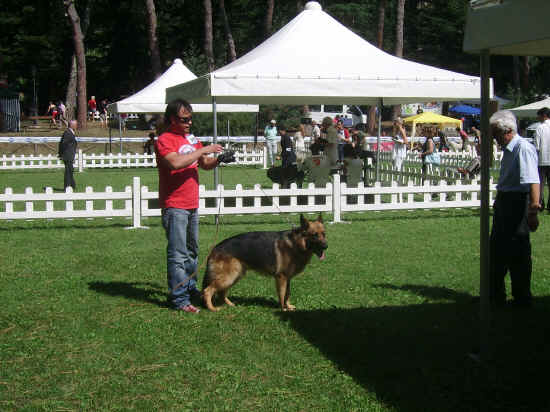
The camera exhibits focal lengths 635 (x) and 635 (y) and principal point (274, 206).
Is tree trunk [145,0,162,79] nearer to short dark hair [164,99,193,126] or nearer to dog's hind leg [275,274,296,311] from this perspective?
short dark hair [164,99,193,126]

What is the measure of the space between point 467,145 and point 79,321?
27.3m

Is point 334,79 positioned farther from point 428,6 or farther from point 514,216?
point 428,6

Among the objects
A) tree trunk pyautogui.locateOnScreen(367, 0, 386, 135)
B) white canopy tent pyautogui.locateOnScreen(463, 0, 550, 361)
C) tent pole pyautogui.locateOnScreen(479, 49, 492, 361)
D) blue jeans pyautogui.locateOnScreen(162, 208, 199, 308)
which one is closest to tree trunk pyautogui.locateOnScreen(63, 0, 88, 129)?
tree trunk pyautogui.locateOnScreen(367, 0, 386, 135)

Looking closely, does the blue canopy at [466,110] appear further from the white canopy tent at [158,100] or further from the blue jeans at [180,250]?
the blue jeans at [180,250]

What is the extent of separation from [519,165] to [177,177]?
3.13 meters

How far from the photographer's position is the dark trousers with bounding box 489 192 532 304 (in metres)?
5.98

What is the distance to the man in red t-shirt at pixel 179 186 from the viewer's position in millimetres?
5586

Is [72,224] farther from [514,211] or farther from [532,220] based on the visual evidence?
[532,220]

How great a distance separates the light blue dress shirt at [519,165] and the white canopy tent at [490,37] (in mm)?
979

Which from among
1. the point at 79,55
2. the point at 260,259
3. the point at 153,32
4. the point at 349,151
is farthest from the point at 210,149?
the point at 153,32

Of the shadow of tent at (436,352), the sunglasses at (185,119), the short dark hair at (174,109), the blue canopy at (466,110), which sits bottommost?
the shadow of tent at (436,352)

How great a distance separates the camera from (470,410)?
3832 millimetres

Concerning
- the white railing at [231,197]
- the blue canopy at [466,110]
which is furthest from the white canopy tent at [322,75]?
the blue canopy at [466,110]

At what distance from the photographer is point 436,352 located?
15.9 feet
